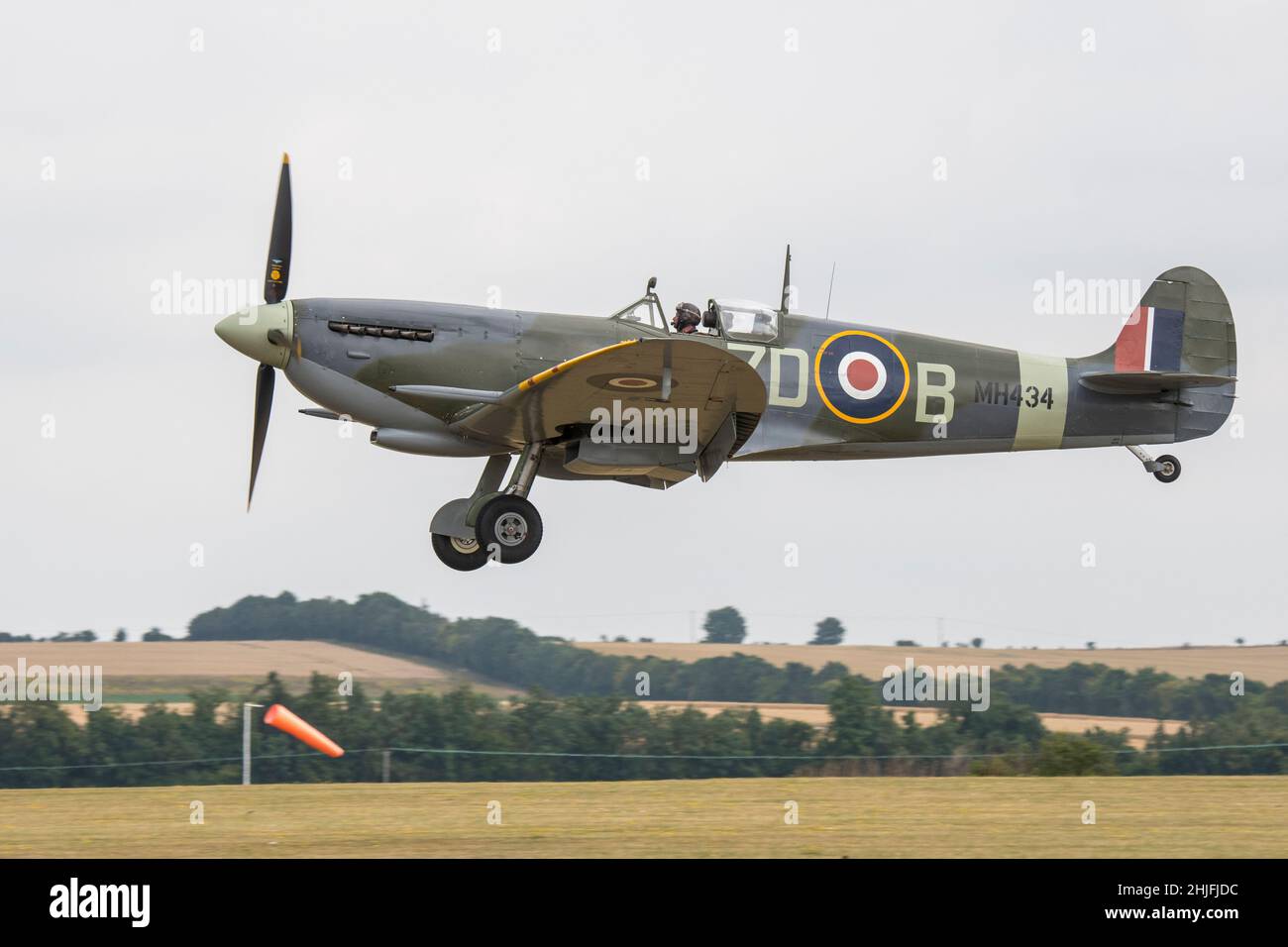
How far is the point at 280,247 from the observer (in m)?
14.2

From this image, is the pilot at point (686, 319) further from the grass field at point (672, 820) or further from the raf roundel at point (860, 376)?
the grass field at point (672, 820)

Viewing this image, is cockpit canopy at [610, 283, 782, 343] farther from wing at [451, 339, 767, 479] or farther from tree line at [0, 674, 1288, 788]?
tree line at [0, 674, 1288, 788]

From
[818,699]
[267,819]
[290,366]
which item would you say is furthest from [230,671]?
[267,819]

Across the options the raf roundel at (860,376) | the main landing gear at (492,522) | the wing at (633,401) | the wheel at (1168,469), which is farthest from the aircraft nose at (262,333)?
the wheel at (1168,469)

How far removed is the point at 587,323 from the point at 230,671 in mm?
13629

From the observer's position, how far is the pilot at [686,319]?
1422 centimetres

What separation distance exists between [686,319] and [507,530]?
2396 mm

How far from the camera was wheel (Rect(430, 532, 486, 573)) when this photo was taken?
47.3 ft

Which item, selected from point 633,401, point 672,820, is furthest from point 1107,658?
point 672,820

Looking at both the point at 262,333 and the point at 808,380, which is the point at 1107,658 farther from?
the point at 262,333

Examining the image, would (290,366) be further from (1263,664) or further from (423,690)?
(1263,664)

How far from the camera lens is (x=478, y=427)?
13.9 m

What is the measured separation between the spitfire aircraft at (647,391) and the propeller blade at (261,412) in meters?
0.02
